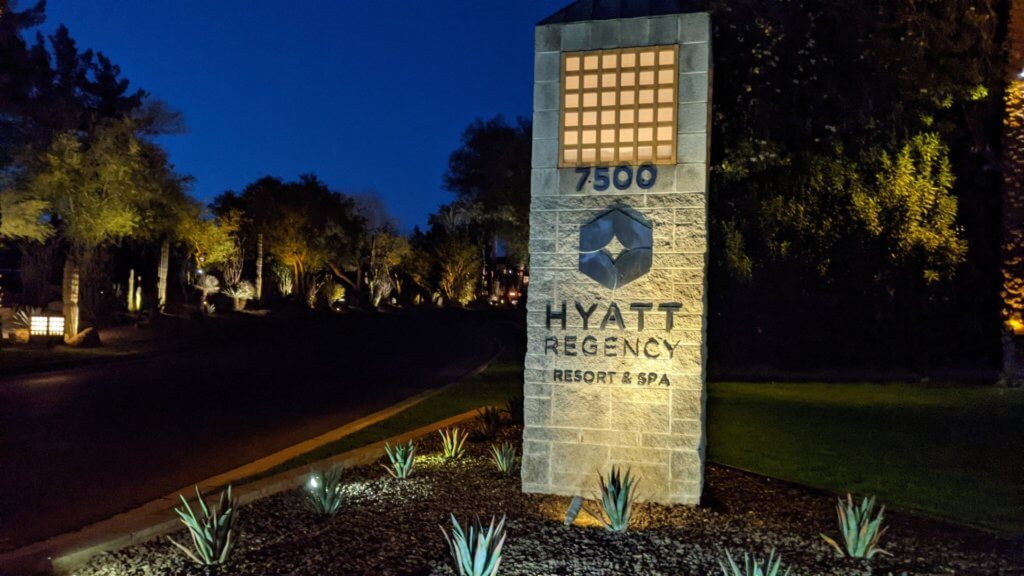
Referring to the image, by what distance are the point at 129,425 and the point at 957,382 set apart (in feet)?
55.3

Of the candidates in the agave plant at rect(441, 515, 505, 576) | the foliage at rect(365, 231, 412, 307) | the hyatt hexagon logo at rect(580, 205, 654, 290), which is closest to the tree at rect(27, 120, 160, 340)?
the hyatt hexagon logo at rect(580, 205, 654, 290)

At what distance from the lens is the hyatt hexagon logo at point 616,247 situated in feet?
23.3

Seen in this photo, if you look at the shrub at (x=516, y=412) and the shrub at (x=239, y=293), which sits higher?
the shrub at (x=239, y=293)

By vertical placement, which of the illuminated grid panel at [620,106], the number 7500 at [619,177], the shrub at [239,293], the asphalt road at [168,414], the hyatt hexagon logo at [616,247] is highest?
the illuminated grid panel at [620,106]

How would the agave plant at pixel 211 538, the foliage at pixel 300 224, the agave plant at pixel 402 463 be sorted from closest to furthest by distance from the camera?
1. the agave plant at pixel 211 538
2. the agave plant at pixel 402 463
3. the foliage at pixel 300 224

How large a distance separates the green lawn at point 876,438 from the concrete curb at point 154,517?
1.30 ft

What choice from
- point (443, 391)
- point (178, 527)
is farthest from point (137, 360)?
point (178, 527)

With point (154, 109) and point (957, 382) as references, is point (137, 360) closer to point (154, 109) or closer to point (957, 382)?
point (154, 109)

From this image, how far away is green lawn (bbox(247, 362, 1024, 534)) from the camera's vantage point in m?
8.14

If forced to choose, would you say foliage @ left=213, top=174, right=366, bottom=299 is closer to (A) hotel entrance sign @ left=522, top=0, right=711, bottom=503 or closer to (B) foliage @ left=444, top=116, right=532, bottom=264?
(B) foliage @ left=444, top=116, right=532, bottom=264

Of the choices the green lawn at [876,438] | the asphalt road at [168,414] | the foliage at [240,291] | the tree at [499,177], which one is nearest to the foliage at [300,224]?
the foliage at [240,291]

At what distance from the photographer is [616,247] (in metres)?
7.18

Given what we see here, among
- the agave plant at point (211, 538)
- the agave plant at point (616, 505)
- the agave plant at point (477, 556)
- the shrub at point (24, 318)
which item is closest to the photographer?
the agave plant at point (477, 556)

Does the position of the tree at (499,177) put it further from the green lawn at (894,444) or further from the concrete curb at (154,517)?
the concrete curb at (154,517)
